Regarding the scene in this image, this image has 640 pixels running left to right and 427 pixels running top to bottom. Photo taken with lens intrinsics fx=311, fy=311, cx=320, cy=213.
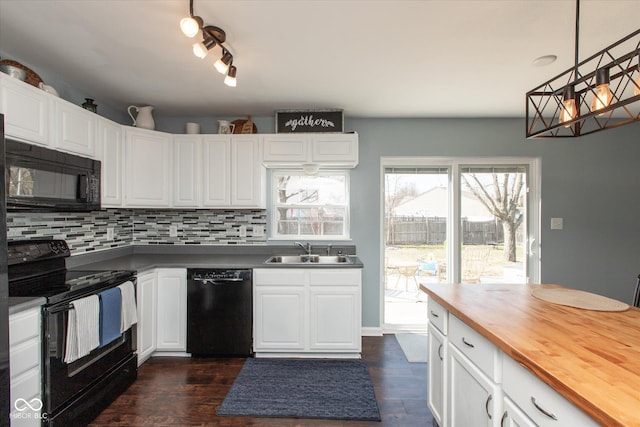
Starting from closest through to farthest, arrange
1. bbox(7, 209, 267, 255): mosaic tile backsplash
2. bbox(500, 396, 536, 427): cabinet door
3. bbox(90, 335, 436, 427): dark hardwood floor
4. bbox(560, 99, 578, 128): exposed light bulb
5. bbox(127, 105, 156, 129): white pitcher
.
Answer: bbox(500, 396, 536, 427): cabinet door < bbox(560, 99, 578, 128): exposed light bulb < bbox(90, 335, 436, 427): dark hardwood floor < bbox(127, 105, 156, 129): white pitcher < bbox(7, 209, 267, 255): mosaic tile backsplash

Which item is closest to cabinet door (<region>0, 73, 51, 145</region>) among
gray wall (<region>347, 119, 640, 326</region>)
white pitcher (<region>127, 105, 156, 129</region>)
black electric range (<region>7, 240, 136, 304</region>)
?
black electric range (<region>7, 240, 136, 304</region>)

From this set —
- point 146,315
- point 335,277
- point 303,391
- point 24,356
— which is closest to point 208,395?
point 303,391

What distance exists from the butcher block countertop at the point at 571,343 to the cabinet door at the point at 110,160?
105 inches

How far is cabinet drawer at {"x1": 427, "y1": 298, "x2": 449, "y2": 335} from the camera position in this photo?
1707 millimetres

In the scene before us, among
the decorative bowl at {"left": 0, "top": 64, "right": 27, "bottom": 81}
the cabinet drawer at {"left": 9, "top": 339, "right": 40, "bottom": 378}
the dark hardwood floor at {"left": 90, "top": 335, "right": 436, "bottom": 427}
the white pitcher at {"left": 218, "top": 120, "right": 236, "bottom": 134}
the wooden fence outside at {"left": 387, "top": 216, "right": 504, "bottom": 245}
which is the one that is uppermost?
the white pitcher at {"left": 218, "top": 120, "right": 236, "bottom": 134}

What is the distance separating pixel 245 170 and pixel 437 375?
235 cm

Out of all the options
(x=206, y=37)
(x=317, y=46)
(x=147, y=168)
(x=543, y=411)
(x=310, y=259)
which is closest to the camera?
(x=543, y=411)

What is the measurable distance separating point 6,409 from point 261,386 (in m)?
1.44

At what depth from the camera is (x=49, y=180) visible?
199cm

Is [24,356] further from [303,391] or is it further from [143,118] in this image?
[143,118]

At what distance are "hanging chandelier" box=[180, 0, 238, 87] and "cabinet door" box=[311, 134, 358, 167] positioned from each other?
1245 mm

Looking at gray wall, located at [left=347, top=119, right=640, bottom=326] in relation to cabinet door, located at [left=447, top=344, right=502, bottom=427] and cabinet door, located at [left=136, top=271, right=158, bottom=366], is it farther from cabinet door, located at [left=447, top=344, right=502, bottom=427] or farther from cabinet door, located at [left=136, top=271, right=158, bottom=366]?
cabinet door, located at [left=136, top=271, right=158, bottom=366]

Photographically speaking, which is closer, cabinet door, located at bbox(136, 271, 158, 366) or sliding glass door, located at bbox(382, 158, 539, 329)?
cabinet door, located at bbox(136, 271, 158, 366)

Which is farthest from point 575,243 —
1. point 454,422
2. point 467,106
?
point 454,422
